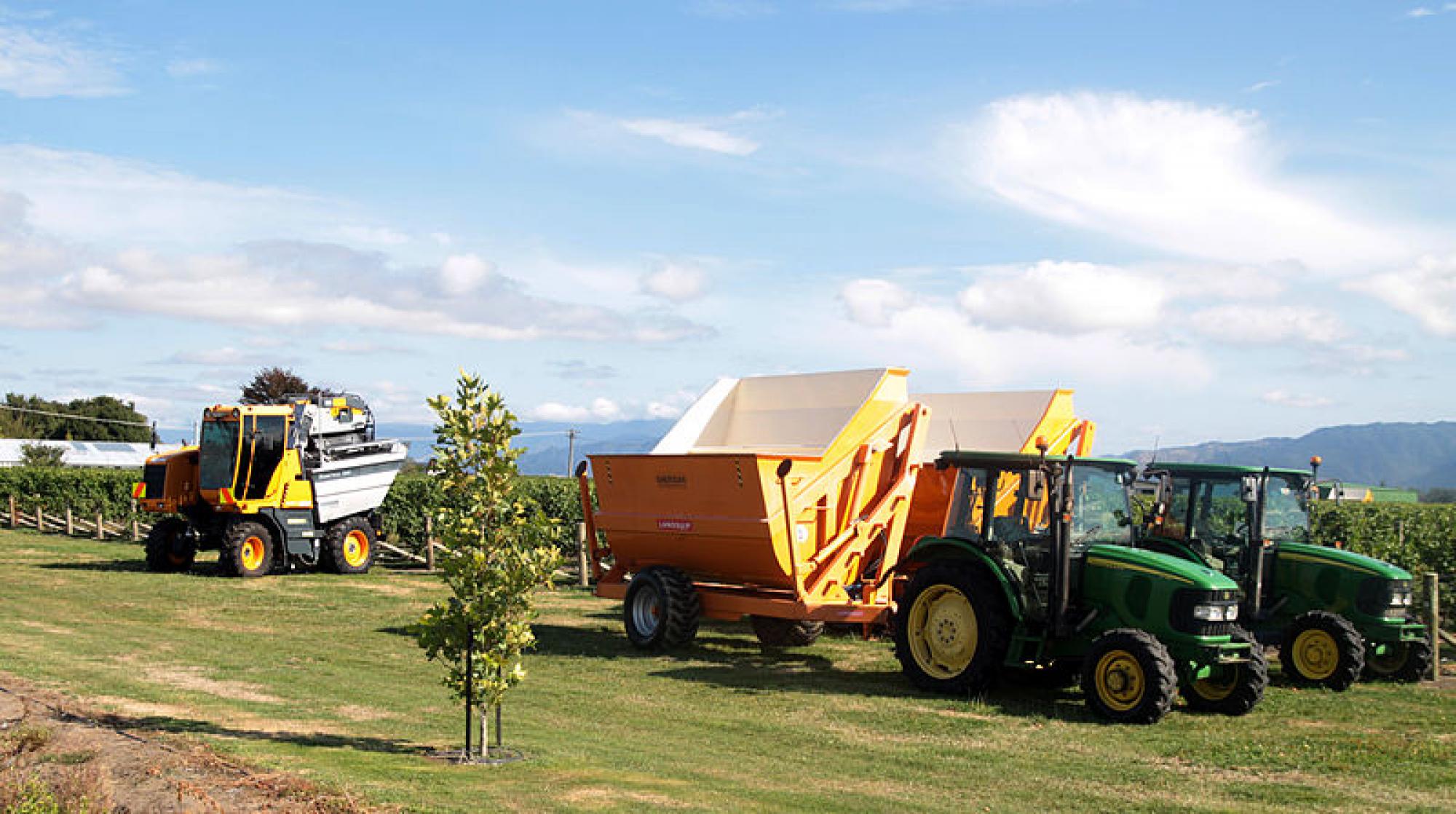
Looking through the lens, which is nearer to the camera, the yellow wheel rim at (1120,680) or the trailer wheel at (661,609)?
→ the yellow wheel rim at (1120,680)

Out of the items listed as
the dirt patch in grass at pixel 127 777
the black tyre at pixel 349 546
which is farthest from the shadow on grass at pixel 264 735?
the black tyre at pixel 349 546

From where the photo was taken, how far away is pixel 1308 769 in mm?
9539

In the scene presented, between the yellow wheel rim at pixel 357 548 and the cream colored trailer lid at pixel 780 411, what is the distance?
1186cm

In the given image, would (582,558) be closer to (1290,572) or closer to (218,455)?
(218,455)

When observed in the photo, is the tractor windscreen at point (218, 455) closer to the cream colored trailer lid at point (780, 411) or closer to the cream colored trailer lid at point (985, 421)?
the cream colored trailer lid at point (780, 411)

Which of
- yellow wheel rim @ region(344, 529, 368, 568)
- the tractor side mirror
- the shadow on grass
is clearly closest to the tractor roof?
the tractor side mirror

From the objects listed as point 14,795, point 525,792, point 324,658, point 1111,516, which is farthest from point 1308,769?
point 324,658

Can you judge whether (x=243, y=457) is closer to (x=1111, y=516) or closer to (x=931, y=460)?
(x=931, y=460)

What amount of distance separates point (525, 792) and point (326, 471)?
19116mm

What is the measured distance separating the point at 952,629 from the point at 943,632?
12 centimetres

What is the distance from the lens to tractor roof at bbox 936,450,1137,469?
40.9 feet

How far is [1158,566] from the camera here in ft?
38.7

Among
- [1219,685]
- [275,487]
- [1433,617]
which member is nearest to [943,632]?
[1219,685]

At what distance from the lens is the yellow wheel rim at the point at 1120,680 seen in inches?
439
